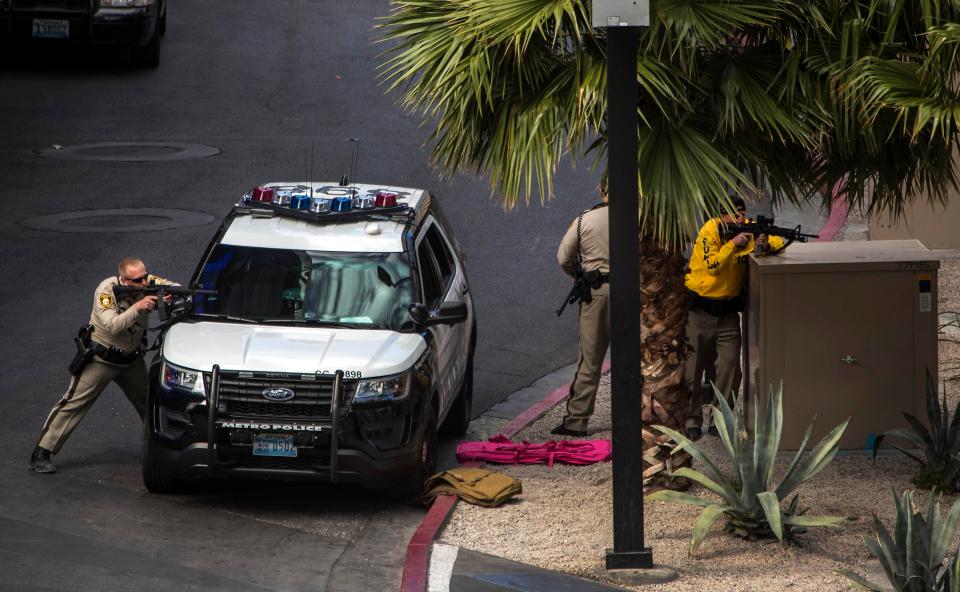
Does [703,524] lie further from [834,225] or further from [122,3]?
[122,3]

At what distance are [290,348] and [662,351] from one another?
103 inches

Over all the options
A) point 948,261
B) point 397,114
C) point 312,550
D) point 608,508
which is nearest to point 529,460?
point 608,508

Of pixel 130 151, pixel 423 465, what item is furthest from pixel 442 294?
pixel 130 151

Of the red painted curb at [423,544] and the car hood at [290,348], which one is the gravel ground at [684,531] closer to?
the red painted curb at [423,544]

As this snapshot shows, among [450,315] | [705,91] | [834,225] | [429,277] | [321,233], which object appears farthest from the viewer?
[834,225]

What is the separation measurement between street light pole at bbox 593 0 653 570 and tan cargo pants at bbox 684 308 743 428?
9.42 feet

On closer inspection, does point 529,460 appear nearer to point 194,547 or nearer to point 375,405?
point 375,405

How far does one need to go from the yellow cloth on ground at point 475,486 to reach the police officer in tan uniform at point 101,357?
252 centimetres

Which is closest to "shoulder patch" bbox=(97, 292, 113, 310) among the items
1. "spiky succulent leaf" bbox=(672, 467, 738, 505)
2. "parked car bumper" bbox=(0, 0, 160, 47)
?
"spiky succulent leaf" bbox=(672, 467, 738, 505)

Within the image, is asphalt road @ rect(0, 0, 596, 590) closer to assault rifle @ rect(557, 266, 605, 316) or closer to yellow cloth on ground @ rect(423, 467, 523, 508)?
yellow cloth on ground @ rect(423, 467, 523, 508)

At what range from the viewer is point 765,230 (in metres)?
11.0

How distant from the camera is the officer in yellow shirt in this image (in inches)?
444

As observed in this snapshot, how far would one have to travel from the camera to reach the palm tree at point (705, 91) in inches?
345

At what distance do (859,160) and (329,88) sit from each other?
17284 mm
